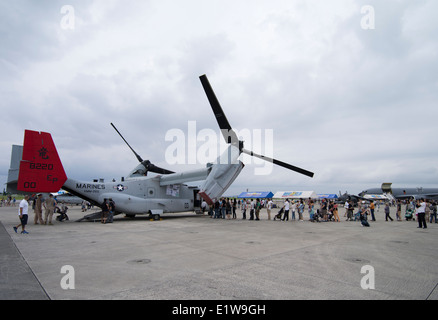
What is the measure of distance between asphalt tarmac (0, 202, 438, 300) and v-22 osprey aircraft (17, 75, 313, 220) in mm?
4993

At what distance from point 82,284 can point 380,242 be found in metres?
9.33

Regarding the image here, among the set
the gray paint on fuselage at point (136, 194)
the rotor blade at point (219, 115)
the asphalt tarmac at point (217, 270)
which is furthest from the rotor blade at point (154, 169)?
the asphalt tarmac at point (217, 270)

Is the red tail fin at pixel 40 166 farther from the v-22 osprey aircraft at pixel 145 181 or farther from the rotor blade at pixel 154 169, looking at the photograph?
the rotor blade at pixel 154 169

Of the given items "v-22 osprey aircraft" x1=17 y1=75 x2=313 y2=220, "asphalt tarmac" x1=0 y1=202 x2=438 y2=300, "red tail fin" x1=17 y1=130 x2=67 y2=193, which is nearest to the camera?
"asphalt tarmac" x1=0 y1=202 x2=438 y2=300

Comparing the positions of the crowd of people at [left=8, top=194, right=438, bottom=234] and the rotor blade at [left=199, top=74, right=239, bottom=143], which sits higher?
the rotor blade at [left=199, top=74, right=239, bottom=143]

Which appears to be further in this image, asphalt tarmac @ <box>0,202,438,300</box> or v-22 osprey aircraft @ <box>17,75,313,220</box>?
v-22 osprey aircraft @ <box>17,75,313,220</box>

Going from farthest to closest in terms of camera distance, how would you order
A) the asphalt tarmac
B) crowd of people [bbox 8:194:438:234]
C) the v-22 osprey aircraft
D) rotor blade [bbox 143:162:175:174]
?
1. rotor blade [bbox 143:162:175:174]
2. crowd of people [bbox 8:194:438:234]
3. the v-22 osprey aircraft
4. the asphalt tarmac

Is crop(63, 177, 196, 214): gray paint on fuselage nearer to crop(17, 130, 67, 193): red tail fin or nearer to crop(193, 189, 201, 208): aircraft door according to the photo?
crop(193, 189, 201, 208): aircraft door

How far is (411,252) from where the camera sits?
7355 millimetres

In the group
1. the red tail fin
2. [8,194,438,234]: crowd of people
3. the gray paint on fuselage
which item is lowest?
[8,194,438,234]: crowd of people

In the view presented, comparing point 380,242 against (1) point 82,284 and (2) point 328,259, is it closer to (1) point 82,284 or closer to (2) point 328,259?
(2) point 328,259

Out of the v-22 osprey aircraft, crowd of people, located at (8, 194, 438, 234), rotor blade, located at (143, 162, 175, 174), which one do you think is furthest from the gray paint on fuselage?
rotor blade, located at (143, 162, 175, 174)

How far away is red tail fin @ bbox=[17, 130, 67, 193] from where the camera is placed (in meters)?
12.4
